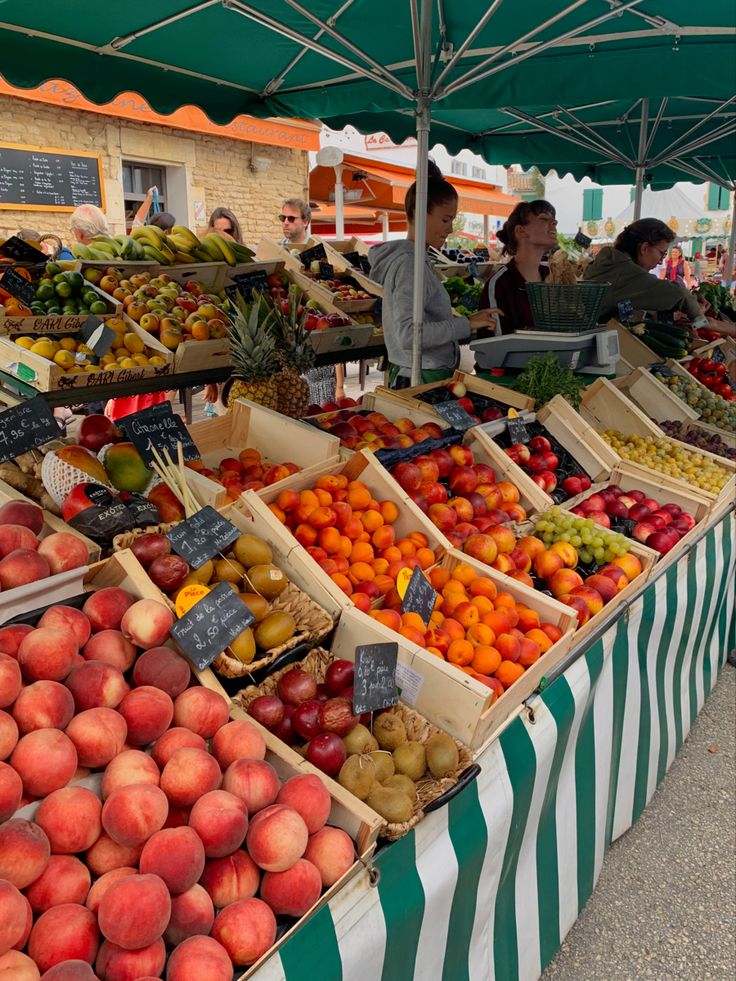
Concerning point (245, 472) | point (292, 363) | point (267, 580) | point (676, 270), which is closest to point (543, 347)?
point (292, 363)

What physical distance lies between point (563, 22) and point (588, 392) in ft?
6.23

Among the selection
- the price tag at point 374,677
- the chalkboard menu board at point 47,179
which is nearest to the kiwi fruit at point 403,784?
the price tag at point 374,677

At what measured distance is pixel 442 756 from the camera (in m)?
1.58

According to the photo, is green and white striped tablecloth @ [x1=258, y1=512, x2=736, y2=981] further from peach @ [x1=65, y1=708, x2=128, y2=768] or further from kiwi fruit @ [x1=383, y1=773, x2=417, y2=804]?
peach @ [x1=65, y1=708, x2=128, y2=768]

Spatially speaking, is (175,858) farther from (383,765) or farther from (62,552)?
(62,552)

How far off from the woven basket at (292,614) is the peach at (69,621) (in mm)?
204

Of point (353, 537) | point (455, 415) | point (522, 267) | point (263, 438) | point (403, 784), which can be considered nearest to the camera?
point (403, 784)

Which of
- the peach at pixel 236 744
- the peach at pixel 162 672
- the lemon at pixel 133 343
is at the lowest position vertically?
the peach at pixel 236 744

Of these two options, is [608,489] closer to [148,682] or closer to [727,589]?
[727,589]

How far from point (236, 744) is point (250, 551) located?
641 mm

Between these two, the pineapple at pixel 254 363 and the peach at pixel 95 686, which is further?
the pineapple at pixel 254 363

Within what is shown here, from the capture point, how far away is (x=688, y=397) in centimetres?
459

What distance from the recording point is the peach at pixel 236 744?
55.8 inches

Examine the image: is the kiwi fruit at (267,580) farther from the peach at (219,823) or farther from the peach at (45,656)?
the peach at (219,823)
